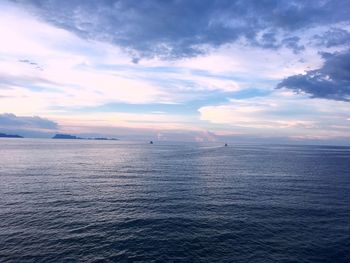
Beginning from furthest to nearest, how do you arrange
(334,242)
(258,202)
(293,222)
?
(258,202), (293,222), (334,242)

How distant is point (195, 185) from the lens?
284ft

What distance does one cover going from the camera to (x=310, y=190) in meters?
82.4

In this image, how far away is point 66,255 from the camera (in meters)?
38.3

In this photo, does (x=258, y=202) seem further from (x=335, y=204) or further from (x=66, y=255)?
(x=66, y=255)

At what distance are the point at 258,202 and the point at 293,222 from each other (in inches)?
543

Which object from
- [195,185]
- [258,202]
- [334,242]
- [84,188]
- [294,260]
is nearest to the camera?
[294,260]

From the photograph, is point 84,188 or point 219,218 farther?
Answer: point 84,188

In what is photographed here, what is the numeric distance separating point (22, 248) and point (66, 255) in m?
6.95

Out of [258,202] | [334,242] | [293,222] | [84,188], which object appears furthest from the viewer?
[84,188]

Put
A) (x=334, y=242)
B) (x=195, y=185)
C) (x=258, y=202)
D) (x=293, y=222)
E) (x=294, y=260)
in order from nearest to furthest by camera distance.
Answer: (x=294, y=260)
(x=334, y=242)
(x=293, y=222)
(x=258, y=202)
(x=195, y=185)

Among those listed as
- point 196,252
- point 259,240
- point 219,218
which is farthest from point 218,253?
point 219,218

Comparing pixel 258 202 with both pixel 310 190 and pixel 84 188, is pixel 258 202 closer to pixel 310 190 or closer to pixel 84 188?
pixel 310 190

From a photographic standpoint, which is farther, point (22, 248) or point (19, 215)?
point (19, 215)

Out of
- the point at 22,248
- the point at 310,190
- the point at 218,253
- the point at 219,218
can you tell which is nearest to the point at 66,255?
the point at 22,248
